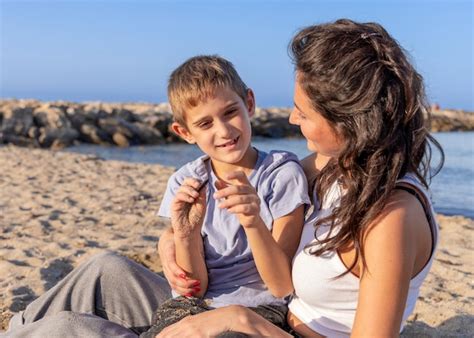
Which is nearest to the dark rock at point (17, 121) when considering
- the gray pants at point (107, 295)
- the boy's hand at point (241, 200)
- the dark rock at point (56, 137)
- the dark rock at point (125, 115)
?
the dark rock at point (56, 137)

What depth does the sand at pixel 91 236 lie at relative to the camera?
151 inches

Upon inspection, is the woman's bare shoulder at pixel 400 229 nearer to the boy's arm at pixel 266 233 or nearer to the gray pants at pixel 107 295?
the boy's arm at pixel 266 233

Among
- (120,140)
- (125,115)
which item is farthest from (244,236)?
(125,115)

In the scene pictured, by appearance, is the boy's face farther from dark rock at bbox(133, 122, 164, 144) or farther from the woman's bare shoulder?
dark rock at bbox(133, 122, 164, 144)

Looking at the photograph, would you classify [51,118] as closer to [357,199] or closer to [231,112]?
[231,112]

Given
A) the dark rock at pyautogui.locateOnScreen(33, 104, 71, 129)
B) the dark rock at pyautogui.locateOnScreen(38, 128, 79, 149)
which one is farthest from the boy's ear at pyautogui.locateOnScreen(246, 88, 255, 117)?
the dark rock at pyautogui.locateOnScreen(33, 104, 71, 129)

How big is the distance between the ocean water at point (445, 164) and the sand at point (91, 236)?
2.11 meters

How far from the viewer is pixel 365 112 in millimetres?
1835

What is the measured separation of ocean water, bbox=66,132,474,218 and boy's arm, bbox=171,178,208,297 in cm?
682

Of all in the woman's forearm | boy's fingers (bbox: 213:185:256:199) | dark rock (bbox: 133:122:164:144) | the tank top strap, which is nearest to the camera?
the tank top strap

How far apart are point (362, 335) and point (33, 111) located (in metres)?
19.0

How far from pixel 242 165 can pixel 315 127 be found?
620mm

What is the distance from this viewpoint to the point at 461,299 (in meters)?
4.10

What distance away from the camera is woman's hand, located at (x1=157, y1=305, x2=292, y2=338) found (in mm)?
1928
